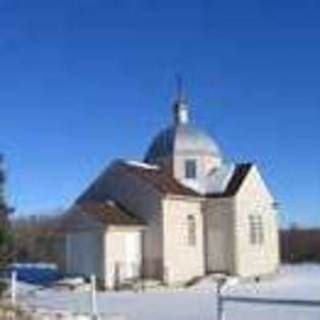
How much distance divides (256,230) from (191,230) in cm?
486

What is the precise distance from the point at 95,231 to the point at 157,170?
7.23 metres

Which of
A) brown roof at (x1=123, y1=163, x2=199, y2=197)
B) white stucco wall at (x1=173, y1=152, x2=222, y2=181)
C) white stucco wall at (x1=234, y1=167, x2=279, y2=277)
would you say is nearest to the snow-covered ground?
white stucco wall at (x1=234, y1=167, x2=279, y2=277)

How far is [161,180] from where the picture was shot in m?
47.1

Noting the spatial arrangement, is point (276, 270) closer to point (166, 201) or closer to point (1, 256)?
point (166, 201)

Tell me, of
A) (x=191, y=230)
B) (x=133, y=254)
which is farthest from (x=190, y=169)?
(x=133, y=254)

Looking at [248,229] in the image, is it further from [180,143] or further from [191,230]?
[180,143]

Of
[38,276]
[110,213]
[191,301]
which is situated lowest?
[191,301]

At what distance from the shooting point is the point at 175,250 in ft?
150

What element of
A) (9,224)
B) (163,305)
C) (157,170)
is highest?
(157,170)

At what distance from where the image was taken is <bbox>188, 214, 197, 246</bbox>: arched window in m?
47.4

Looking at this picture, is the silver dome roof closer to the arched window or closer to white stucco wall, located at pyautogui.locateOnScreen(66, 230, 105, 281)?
the arched window

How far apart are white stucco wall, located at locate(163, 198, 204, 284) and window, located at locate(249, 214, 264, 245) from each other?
329 centimetres

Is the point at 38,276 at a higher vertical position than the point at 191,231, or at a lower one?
lower

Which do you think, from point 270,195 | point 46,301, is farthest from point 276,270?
point 46,301
